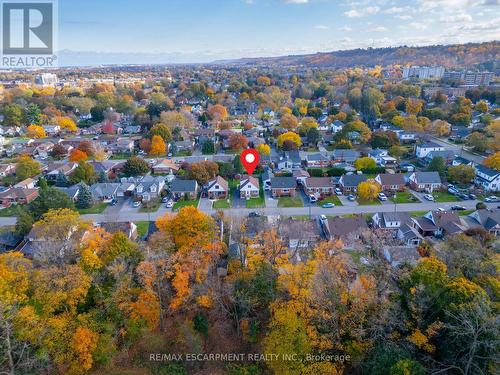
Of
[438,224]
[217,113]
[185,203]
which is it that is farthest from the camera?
[217,113]

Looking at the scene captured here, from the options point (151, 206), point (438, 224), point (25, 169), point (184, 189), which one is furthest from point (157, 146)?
point (438, 224)

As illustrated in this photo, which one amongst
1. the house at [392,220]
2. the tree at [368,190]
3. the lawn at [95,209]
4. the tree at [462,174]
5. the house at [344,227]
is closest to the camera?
the house at [344,227]

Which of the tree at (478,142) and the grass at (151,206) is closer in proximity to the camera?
the grass at (151,206)

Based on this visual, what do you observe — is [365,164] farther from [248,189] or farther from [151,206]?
[151,206]

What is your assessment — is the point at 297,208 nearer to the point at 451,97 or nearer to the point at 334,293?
the point at 334,293

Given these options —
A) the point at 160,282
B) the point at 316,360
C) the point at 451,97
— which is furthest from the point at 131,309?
the point at 451,97

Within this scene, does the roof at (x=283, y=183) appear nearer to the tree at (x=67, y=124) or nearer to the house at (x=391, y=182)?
the house at (x=391, y=182)

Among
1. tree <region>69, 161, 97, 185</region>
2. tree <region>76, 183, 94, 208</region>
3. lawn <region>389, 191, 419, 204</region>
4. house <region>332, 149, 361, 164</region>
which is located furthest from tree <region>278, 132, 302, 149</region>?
tree <region>76, 183, 94, 208</region>

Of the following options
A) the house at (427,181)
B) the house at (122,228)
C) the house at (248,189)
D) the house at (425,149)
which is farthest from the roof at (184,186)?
the house at (425,149)
